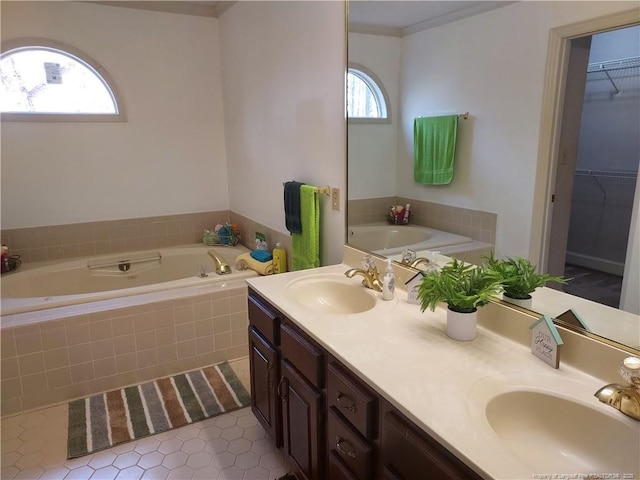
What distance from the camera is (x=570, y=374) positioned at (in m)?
1.15

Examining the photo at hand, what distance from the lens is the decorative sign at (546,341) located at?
3.85 ft

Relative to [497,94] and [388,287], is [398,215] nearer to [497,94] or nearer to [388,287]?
[388,287]

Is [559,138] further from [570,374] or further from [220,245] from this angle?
[220,245]

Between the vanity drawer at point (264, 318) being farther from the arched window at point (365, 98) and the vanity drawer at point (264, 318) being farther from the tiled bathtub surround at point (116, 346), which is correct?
the arched window at point (365, 98)

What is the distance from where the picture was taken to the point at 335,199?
239cm

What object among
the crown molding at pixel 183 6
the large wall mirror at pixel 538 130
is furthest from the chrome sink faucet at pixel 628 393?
the crown molding at pixel 183 6

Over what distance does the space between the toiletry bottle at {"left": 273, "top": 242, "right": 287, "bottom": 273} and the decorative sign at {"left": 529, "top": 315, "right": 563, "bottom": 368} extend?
1.90 meters

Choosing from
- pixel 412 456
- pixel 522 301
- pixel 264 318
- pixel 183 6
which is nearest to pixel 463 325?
pixel 522 301

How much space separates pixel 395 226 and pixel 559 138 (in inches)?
32.5

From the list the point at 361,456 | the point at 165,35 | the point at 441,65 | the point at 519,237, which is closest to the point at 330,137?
the point at 441,65

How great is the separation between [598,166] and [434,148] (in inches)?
25.1

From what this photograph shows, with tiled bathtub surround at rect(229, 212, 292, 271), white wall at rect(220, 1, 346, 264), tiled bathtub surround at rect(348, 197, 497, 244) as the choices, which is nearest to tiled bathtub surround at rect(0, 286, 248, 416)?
tiled bathtub surround at rect(229, 212, 292, 271)

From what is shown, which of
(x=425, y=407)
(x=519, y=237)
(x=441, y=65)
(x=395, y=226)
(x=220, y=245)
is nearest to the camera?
(x=425, y=407)

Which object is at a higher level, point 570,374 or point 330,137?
point 330,137
